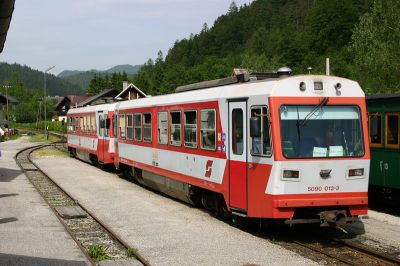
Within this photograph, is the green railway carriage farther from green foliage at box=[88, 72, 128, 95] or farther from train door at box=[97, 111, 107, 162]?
green foliage at box=[88, 72, 128, 95]

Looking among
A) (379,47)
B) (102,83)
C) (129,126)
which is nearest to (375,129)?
(129,126)

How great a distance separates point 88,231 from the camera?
1147 centimetres

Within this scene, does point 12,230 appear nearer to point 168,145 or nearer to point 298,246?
point 168,145

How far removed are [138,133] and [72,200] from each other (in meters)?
3.02

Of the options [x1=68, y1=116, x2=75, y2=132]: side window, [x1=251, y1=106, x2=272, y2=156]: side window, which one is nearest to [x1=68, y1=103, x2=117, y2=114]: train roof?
[x1=68, y1=116, x2=75, y2=132]: side window

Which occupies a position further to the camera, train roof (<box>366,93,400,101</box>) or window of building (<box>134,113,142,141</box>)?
window of building (<box>134,113,142,141</box>)

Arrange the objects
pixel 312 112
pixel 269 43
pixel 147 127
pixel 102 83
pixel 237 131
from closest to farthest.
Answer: pixel 312 112, pixel 237 131, pixel 147 127, pixel 269 43, pixel 102 83

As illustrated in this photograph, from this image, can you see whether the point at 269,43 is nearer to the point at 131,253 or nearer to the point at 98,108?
the point at 98,108

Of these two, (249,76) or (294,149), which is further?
(249,76)

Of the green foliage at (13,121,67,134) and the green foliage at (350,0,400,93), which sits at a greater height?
the green foliage at (350,0,400,93)

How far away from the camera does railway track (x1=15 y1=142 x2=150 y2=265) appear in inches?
360

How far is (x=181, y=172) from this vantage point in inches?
534

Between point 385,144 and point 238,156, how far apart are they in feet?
14.4

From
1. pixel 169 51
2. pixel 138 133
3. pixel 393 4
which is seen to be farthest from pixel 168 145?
pixel 169 51
